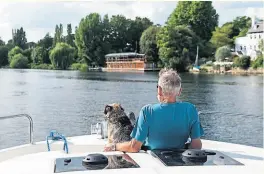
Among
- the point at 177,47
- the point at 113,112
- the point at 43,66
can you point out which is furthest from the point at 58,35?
the point at 113,112

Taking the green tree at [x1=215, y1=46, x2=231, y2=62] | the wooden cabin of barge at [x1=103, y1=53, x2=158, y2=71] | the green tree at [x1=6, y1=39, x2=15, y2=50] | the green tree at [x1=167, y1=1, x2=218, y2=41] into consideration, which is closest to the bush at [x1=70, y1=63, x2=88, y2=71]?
the wooden cabin of barge at [x1=103, y1=53, x2=158, y2=71]

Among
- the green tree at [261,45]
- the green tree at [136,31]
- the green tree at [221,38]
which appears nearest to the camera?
the green tree at [261,45]

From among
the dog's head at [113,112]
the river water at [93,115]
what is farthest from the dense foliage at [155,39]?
the dog's head at [113,112]

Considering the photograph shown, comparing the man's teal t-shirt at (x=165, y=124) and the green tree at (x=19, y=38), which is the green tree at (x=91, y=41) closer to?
the green tree at (x=19, y=38)

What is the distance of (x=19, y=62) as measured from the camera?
346 feet

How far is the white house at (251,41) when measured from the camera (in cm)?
7688

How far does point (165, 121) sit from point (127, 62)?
87.1 m

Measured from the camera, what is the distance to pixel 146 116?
11.0 feet

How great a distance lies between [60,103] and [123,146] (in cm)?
2259

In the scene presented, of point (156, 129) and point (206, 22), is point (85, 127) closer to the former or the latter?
point (156, 129)

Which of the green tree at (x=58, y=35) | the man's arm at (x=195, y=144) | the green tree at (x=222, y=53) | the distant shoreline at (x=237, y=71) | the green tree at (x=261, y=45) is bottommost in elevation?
the distant shoreline at (x=237, y=71)

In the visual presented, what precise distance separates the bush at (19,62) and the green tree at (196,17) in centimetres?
3789

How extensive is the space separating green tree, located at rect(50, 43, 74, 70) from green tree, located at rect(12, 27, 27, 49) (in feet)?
121

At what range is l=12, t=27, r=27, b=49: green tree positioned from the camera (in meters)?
126
